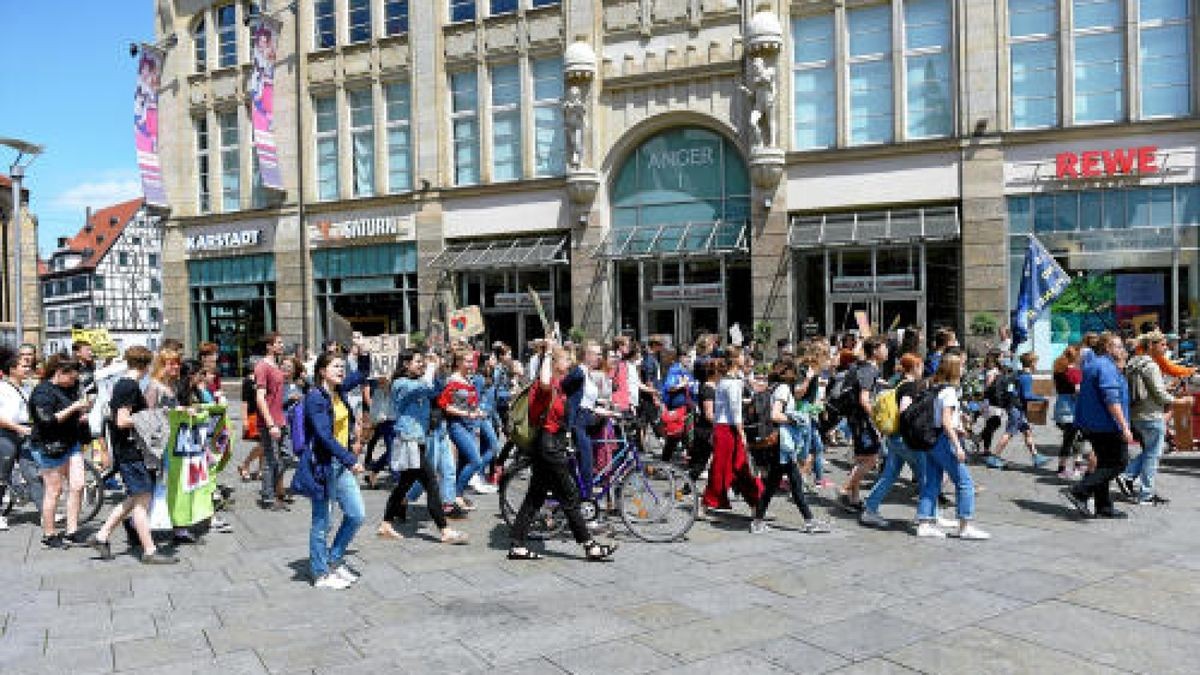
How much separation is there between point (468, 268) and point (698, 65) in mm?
8629

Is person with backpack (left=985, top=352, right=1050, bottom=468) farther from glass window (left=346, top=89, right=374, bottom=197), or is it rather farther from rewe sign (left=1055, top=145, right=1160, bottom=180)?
glass window (left=346, top=89, right=374, bottom=197)

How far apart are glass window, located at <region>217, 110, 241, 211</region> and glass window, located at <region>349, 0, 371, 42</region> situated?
575 centimetres

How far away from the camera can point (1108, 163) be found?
19188 mm

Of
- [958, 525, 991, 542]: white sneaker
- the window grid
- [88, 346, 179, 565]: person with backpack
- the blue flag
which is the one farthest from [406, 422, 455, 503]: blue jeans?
the window grid

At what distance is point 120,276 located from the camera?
87.2 meters

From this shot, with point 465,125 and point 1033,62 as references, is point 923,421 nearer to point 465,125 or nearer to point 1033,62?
point 1033,62

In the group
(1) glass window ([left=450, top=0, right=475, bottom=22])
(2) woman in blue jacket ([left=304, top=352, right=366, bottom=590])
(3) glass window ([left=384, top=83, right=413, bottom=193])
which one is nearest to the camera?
(2) woman in blue jacket ([left=304, top=352, right=366, bottom=590])

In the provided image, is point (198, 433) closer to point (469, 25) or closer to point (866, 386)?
point (866, 386)

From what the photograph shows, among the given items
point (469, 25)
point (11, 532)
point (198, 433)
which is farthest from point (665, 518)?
point (469, 25)

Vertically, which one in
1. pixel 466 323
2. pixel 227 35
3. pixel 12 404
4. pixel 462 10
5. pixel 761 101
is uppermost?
pixel 227 35

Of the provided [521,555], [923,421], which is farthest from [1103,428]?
[521,555]

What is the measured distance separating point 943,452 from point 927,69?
15609 mm

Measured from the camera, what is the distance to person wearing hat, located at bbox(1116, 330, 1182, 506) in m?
9.20

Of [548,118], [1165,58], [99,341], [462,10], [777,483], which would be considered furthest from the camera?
[462,10]
